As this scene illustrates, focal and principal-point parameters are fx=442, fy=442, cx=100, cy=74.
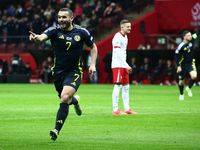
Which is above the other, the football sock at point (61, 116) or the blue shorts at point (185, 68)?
the blue shorts at point (185, 68)

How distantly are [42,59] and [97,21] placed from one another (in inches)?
181

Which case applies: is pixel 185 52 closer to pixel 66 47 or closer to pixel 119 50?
pixel 119 50

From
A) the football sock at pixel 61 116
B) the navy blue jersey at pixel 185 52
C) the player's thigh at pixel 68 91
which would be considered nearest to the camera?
the football sock at pixel 61 116

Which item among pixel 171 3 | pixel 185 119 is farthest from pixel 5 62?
pixel 185 119

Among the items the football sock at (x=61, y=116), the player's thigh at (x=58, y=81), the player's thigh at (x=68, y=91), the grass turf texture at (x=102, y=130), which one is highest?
the player's thigh at (x=58, y=81)

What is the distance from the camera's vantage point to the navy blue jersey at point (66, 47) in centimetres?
717

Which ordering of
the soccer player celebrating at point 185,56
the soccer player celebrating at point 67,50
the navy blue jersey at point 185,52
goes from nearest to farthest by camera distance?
the soccer player celebrating at point 67,50
the soccer player celebrating at point 185,56
the navy blue jersey at point 185,52

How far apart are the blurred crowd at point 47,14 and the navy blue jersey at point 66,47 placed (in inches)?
872

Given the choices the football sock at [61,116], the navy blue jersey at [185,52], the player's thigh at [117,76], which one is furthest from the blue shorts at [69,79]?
the navy blue jersey at [185,52]

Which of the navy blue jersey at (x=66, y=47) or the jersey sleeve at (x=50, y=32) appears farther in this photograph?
the navy blue jersey at (x=66, y=47)

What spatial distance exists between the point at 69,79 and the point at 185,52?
30.5 feet

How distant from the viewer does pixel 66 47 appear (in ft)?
23.7

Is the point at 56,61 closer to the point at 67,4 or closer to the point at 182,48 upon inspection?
the point at 182,48

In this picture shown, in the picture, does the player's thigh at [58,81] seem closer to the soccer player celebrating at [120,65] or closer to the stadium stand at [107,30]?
the soccer player celebrating at [120,65]
